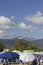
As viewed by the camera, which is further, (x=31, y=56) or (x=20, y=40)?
(x=20, y=40)

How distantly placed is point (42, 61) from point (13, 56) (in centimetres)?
407

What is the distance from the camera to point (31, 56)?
2161cm

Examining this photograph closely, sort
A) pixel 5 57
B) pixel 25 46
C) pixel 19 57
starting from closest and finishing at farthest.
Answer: pixel 5 57
pixel 19 57
pixel 25 46

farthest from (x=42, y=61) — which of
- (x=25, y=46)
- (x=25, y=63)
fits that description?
(x=25, y=46)

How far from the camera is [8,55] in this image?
20688 millimetres

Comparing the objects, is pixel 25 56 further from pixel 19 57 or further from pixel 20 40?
pixel 20 40

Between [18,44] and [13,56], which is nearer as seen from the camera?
[13,56]

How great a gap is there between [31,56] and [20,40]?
185 ft

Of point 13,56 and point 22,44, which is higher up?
point 22,44

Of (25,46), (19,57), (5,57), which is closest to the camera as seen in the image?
(5,57)

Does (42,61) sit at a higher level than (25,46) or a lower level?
lower

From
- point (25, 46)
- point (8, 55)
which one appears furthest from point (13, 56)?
point (25, 46)

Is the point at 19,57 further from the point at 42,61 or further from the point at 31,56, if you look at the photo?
the point at 42,61

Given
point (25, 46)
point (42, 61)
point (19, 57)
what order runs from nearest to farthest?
point (19, 57) < point (42, 61) < point (25, 46)
